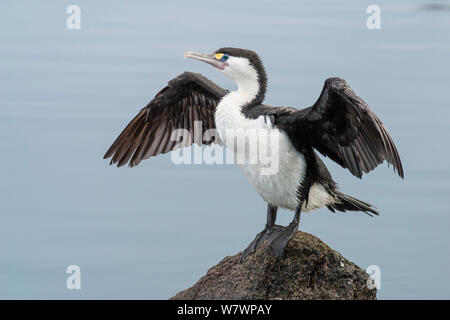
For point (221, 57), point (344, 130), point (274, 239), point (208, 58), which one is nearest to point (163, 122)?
point (208, 58)

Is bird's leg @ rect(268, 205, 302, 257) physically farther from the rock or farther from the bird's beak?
the bird's beak

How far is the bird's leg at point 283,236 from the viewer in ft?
23.9

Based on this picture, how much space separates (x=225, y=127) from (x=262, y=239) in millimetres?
987

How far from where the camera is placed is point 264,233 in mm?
7594

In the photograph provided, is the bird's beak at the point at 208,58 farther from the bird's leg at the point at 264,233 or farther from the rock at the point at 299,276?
the rock at the point at 299,276

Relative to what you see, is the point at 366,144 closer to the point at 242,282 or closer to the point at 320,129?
the point at 320,129

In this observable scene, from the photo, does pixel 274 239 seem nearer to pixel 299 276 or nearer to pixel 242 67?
pixel 299 276

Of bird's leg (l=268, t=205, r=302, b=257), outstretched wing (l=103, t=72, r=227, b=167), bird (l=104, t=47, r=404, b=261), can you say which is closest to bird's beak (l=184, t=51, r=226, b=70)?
bird (l=104, t=47, r=404, b=261)

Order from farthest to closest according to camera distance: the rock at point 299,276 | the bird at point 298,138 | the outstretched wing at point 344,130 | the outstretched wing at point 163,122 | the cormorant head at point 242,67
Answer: the outstretched wing at point 163,122 → the cormorant head at point 242,67 → the rock at point 299,276 → the bird at point 298,138 → the outstretched wing at point 344,130

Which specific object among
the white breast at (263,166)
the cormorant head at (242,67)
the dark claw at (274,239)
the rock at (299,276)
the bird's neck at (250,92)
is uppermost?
the cormorant head at (242,67)

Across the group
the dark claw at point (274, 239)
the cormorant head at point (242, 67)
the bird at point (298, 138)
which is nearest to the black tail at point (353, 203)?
the bird at point (298, 138)

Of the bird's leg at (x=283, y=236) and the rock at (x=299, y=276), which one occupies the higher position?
the bird's leg at (x=283, y=236)

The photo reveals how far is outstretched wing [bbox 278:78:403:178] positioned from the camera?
6781 mm

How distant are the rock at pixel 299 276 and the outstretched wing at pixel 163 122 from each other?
1578mm
